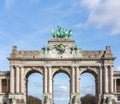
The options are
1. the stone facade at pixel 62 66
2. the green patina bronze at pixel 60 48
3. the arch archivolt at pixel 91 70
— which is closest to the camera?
the green patina bronze at pixel 60 48

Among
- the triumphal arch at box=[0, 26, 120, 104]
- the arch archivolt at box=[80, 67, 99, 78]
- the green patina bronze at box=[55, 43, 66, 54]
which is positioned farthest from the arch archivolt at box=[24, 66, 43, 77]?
the arch archivolt at box=[80, 67, 99, 78]

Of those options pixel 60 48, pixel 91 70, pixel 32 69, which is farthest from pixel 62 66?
pixel 32 69

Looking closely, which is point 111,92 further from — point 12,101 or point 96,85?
point 12,101

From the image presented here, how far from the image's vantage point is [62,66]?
12194cm

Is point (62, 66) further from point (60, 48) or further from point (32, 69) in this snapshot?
point (32, 69)

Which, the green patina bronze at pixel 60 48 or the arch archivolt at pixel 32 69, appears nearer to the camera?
the green patina bronze at pixel 60 48

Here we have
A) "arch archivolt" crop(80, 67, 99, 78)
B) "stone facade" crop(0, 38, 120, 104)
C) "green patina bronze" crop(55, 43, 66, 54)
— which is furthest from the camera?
"arch archivolt" crop(80, 67, 99, 78)

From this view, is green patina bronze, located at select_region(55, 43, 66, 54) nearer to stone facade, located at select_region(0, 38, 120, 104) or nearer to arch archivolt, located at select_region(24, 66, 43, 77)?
stone facade, located at select_region(0, 38, 120, 104)

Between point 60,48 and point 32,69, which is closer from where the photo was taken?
point 60,48

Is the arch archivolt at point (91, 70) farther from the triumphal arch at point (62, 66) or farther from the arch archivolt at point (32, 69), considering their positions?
the arch archivolt at point (32, 69)

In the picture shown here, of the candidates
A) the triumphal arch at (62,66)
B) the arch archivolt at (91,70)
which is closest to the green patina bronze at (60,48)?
the triumphal arch at (62,66)

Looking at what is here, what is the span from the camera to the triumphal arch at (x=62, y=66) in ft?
398

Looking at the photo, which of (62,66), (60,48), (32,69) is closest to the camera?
(60,48)

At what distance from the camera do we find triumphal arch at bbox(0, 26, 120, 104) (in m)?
121
